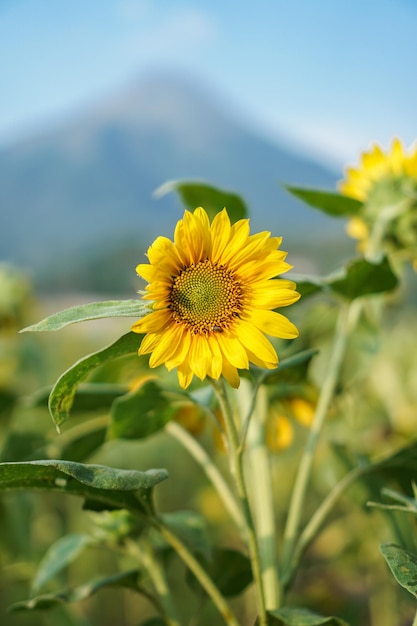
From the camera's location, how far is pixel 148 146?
31.2m

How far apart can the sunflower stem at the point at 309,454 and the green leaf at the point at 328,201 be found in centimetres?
8

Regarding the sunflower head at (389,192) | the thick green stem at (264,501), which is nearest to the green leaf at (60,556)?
the thick green stem at (264,501)

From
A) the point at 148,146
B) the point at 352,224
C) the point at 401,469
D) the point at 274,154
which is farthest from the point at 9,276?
the point at 148,146

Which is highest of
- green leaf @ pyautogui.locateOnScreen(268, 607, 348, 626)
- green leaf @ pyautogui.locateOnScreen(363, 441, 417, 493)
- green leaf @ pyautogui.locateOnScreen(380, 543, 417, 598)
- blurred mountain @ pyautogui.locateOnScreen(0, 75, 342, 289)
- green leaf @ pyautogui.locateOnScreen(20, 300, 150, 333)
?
blurred mountain @ pyautogui.locateOnScreen(0, 75, 342, 289)

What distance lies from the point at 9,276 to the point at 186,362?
66 cm

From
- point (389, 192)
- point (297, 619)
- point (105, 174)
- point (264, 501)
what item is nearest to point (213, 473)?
point (264, 501)

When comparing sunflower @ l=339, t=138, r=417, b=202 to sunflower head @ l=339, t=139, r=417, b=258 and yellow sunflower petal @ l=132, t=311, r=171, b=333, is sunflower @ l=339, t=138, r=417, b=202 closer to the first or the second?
sunflower head @ l=339, t=139, r=417, b=258

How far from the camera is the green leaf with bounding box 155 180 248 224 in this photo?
0.58m

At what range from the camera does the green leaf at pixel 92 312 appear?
0.33 m

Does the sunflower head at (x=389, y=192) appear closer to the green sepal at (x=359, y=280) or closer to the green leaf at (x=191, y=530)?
the green sepal at (x=359, y=280)

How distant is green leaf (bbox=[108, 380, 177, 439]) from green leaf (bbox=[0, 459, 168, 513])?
0.18ft

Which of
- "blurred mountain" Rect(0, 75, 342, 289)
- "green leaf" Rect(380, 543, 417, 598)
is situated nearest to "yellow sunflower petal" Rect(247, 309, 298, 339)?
"green leaf" Rect(380, 543, 417, 598)

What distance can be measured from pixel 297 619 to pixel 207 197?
326mm

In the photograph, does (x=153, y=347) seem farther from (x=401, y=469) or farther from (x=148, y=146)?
(x=148, y=146)
